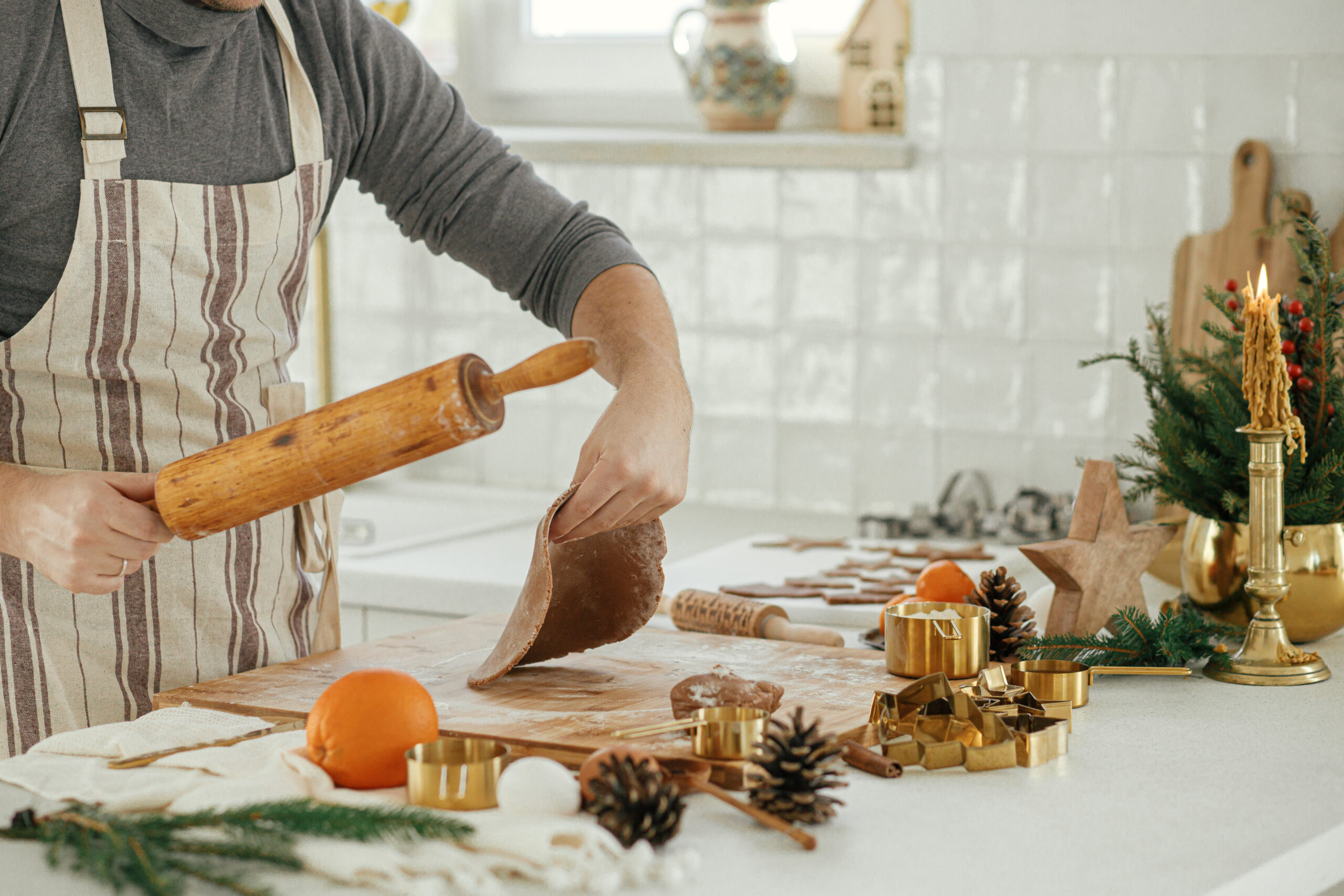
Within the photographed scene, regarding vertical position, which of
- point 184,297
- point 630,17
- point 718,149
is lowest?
point 184,297

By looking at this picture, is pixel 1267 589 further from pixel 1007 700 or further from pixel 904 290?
pixel 904 290

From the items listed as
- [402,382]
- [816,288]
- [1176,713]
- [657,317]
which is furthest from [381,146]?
[816,288]

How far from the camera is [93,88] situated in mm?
1194

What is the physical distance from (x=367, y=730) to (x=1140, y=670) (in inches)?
24.9

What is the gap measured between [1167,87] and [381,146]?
3.76 feet

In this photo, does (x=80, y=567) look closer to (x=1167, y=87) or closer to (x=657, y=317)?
(x=657, y=317)

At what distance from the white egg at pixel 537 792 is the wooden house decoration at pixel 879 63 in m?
1.64

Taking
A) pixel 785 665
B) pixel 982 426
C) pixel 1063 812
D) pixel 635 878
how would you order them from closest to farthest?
pixel 635 878 → pixel 1063 812 → pixel 785 665 → pixel 982 426

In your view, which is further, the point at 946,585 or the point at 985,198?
the point at 985,198

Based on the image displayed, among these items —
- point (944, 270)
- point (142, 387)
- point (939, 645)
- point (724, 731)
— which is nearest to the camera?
point (724, 731)

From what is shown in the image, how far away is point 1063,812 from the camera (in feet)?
2.93

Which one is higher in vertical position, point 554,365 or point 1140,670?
point 554,365

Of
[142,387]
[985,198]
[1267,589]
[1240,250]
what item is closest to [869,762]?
[1267,589]

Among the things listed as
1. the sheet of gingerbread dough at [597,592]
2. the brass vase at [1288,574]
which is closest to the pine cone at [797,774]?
the sheet of gingerbread dough at [597,592]
